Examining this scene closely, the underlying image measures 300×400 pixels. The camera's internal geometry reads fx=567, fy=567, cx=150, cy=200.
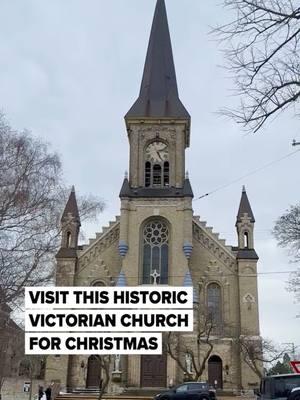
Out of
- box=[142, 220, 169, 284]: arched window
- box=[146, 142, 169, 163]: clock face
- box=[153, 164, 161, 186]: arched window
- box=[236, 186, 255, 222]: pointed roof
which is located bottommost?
box=[142, 220, 169, 284]: arched window

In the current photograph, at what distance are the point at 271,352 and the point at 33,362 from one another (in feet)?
60.0

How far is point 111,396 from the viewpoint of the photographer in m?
36.3

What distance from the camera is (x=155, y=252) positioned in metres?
44.8

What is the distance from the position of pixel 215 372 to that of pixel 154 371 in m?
4.58

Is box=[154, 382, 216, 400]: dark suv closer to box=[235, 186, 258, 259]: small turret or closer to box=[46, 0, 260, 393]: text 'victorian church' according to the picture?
box=[46, 0, 260, 393]: text 'victorian church'

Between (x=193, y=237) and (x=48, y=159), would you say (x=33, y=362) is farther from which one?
(x=48, y=159)

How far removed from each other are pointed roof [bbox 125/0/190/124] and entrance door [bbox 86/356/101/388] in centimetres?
2053

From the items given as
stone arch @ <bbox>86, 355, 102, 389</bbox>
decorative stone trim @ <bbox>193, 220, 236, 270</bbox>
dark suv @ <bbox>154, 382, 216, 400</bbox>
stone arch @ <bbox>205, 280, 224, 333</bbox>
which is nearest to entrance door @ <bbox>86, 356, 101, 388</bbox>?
stone arch @ <bbox>86, 355, 102, 389</bbox>

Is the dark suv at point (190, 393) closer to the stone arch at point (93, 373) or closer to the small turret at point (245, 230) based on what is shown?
the stone arch at point (93, 373)

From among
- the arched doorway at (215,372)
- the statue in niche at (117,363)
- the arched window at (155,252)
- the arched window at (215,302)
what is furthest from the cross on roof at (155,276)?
the arched doorway at (215,372)

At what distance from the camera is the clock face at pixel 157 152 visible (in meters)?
48.3

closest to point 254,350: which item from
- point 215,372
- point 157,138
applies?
point 215,372

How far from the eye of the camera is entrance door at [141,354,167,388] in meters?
40.5

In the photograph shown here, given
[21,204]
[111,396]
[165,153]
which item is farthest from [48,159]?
[165,153]
